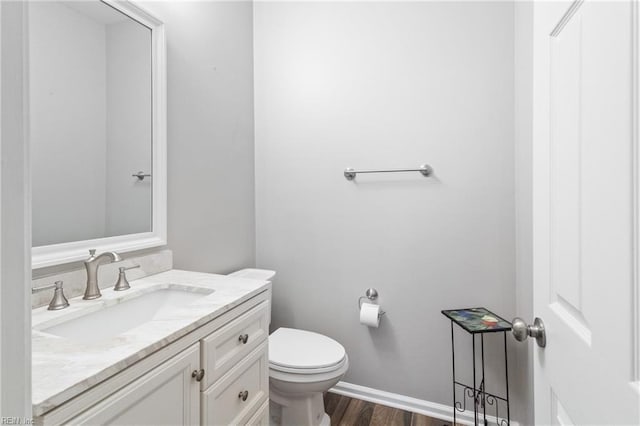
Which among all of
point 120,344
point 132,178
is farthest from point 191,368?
point 132,178

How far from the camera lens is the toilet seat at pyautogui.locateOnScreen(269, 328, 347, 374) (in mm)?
1453

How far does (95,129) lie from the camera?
118 centimetres

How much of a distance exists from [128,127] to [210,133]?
0.48 metres

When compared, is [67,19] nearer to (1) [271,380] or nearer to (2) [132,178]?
(2) [132,178]

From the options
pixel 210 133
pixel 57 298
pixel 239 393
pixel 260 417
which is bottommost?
pixel 260 417

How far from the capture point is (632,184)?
0.42 m

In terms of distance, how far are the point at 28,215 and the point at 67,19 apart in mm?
1177

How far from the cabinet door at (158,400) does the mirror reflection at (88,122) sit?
620 millimetres

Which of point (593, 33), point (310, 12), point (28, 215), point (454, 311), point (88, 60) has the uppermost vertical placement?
point (310, 12)

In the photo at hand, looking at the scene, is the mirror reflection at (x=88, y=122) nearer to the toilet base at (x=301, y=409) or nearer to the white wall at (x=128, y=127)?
the white wall at (x=128, y=127)

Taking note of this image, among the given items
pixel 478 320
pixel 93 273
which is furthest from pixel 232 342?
pixel 478 320

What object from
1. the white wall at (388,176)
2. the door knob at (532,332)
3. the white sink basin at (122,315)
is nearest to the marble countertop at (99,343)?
the white sink basin at (122,315)

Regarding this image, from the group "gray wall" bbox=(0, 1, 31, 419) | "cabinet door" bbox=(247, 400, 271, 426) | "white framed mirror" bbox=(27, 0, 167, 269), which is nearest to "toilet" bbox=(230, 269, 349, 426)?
"cabinet door" bbox=(247, 400, 271, 426)

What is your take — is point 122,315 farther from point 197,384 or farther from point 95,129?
point 95,129
